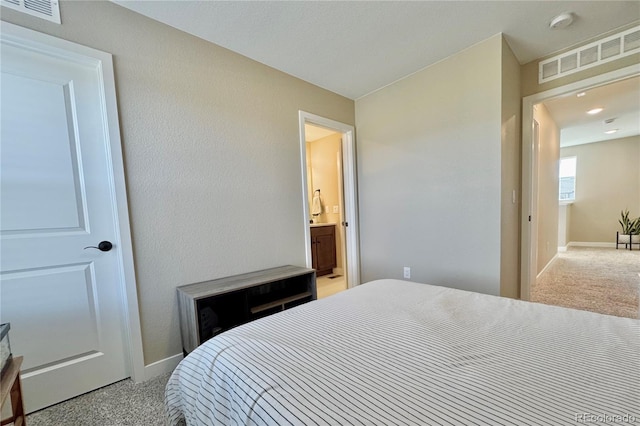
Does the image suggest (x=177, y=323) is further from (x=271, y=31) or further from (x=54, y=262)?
(x=271, y=31)

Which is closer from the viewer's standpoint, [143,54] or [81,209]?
[81,209]

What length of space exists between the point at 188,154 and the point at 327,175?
2986mm

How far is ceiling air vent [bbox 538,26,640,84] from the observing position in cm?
198

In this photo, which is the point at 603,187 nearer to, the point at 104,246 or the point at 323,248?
the point at 323,248

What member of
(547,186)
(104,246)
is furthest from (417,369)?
(547,186)

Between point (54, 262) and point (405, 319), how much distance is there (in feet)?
6.57

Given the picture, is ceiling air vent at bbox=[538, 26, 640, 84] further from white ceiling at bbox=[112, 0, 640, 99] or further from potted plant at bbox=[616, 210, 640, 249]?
potted plant at bbox=[616, 210, 640, 249]

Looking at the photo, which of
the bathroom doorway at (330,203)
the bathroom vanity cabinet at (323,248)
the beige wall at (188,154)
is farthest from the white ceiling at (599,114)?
the bathroom vanity cabinet at (323,248)

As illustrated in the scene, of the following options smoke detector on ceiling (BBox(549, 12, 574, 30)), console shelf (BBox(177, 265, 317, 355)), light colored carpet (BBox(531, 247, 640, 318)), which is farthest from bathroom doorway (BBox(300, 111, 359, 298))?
light colored carpet (BBox(531, 247, 640, 318))

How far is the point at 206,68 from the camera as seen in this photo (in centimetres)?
204

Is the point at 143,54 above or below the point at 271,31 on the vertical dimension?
below

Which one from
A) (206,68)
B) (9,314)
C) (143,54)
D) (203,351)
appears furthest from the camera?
(206,68)

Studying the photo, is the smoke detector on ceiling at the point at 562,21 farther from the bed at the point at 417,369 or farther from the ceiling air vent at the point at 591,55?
the bed at the point at 417,369

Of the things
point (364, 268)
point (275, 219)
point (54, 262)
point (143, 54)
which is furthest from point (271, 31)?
point (364, 268)
